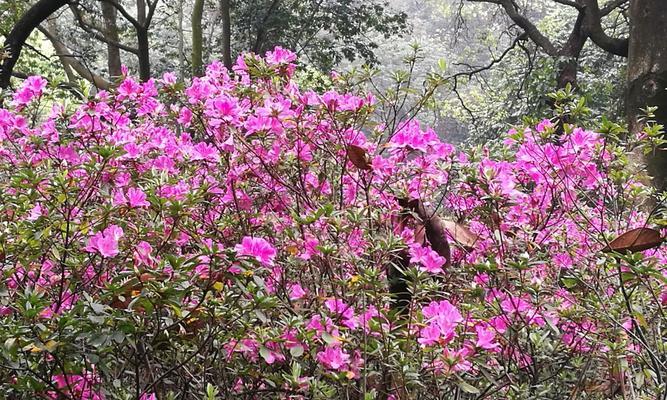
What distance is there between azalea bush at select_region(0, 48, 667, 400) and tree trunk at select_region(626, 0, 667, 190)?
2.84 meters

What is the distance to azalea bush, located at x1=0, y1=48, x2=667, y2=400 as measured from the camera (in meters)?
1.32

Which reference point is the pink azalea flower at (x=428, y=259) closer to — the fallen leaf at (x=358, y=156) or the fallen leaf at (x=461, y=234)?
the fallen leaf at (x=358, y=156)

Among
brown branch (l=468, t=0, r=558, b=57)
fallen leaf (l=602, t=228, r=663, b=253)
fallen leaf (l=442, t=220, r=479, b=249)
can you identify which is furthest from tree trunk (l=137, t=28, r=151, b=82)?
fallen leaf (l=602, t=228, r=663, b=253)

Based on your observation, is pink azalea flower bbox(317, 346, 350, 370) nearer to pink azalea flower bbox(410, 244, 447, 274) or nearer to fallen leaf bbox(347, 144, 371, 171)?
pink azalea flower bbox(410, 244, 447, 274)

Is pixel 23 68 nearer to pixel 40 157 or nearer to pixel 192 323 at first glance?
pixel 40 157

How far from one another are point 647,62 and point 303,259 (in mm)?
4057

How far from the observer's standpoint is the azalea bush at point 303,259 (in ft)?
4.34

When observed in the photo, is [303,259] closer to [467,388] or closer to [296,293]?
[296,293]

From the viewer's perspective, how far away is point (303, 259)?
1.57 m

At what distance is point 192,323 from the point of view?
1.38 m

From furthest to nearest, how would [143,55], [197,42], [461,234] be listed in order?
[197,42] < [143,55] < [461,234]

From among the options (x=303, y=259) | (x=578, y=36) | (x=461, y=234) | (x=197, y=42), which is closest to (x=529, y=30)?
(x=578, y=36)

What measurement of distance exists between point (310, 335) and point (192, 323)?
245 mm

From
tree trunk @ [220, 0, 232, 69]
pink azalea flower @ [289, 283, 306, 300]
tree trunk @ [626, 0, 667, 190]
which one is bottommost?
pink azalea flower @ [289, 283, 306, 300]
